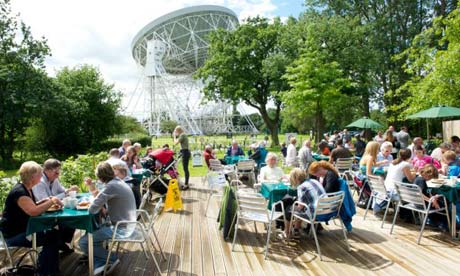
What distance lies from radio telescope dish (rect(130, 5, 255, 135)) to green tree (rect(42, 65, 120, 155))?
46.5 ft

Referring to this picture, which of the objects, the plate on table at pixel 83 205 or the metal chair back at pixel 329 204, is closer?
the plate on table at pixel 83 205

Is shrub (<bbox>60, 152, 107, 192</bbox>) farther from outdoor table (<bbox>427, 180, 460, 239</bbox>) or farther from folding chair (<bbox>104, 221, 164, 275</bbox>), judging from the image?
outdoor table (<bbox>427, 180, 460, 239</bbox>)

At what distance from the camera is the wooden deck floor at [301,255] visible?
442 centimetres

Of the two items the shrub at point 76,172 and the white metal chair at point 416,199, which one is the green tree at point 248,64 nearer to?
the shrub at point 76,172

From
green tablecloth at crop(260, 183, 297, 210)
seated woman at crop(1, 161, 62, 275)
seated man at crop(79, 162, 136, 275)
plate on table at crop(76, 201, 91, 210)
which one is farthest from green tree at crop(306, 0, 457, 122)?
seated woman at crop(1, 161, 62, 275)

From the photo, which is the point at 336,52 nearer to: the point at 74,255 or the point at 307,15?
the point at 307,15

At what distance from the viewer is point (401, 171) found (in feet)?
19.8

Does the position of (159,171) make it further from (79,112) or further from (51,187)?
(79,112)

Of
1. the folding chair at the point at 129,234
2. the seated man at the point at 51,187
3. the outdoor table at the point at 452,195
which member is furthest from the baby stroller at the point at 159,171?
the outdoor table at the point at 452,195

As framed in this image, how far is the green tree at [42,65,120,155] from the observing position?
69.8 ft

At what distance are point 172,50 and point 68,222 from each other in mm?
39018

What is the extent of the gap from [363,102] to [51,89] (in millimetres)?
23216

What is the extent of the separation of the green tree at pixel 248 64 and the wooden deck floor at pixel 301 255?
68.6ft

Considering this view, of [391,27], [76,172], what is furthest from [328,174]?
[391,27]
